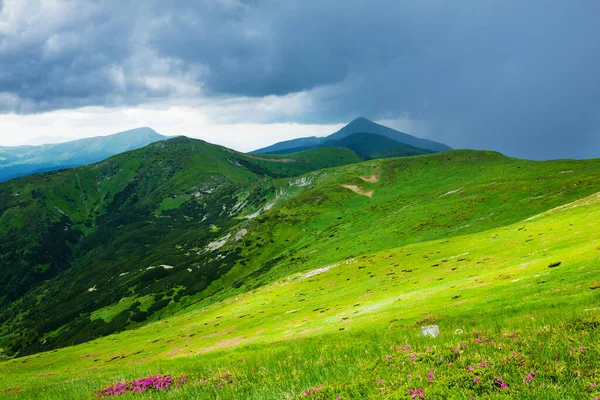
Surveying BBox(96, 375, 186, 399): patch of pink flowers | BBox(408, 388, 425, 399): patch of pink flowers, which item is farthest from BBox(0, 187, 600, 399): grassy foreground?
BBox(96, 375, 186, 399): patch of pink flowers

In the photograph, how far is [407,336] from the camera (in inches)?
605

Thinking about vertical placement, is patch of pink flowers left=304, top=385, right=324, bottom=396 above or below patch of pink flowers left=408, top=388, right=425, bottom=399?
below

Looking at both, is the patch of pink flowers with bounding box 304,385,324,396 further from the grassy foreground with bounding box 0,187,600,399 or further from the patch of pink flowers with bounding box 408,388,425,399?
the patch of pink flowers with bounding box 408,388,425,399

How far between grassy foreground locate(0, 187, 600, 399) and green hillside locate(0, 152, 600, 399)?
0.24 feet

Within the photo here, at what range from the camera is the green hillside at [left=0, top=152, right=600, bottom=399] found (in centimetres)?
899

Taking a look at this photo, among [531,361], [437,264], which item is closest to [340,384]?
[531,361]

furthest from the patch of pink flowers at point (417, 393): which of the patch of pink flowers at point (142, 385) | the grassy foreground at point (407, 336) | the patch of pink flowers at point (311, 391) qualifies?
the patch of pink flowers at point (142, 385)

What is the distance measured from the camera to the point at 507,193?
399ft

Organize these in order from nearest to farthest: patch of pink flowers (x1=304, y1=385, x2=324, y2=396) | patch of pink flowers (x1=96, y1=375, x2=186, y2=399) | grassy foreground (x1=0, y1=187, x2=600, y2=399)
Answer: grassy foreground (x1=0, y1=187, x2=600, y2=399)
patch of pink flowers (x1=304, y1=385, x2=324, y2=396)
patch of pink flowers (x1=96, y1=375, x2=186, y2=399)

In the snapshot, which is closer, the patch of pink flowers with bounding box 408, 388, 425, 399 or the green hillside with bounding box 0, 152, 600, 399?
the patch of pink flowers with bounding box 408, 388, 425, 399

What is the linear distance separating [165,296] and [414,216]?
394ft

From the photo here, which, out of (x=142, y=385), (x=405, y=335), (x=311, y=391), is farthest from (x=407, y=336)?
(x=142, y=385)

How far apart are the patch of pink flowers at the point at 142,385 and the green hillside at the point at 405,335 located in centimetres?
57

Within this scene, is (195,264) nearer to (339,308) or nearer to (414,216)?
(414,216)
